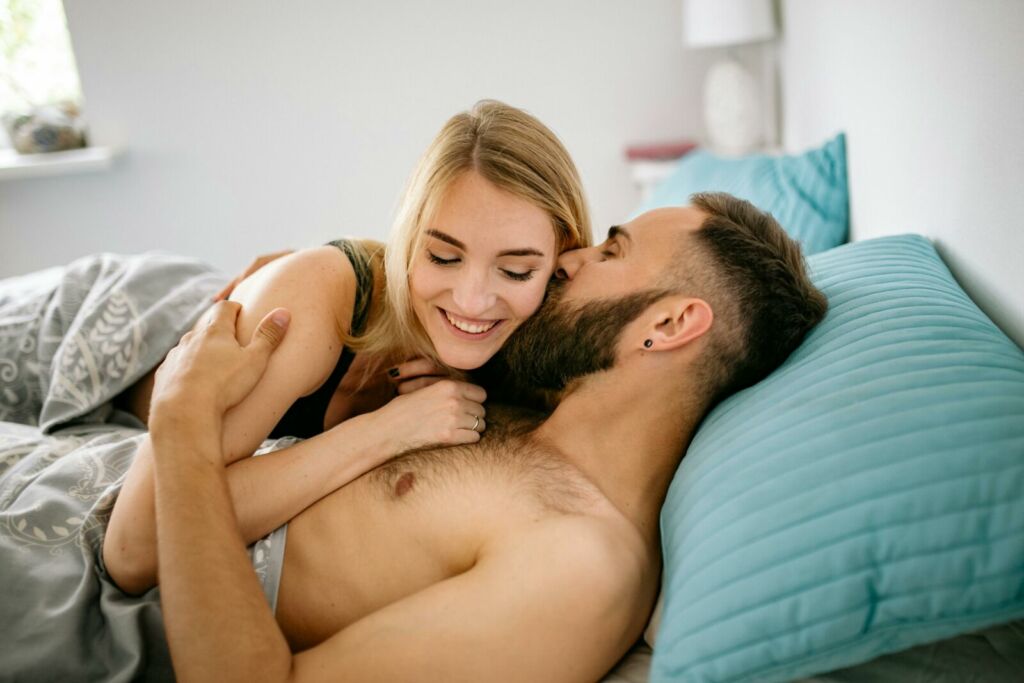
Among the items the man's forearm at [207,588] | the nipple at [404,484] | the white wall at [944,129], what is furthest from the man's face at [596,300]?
the man's forearm at [207,588]

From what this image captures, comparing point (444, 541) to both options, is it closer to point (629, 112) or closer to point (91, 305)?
point (91, 305)

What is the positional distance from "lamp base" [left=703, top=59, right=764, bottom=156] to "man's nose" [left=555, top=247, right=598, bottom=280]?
1972 mm

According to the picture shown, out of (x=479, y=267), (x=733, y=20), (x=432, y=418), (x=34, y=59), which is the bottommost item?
(x=432, y=418)

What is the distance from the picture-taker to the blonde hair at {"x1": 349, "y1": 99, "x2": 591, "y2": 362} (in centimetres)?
130

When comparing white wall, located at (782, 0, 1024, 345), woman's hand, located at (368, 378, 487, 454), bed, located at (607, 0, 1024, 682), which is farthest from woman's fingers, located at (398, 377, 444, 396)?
white wall, located at (782, 0, 1024, 345)

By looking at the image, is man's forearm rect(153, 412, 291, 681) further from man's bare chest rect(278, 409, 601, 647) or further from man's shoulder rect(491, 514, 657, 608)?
man's shoulder rect(491, 514, 657, 608)

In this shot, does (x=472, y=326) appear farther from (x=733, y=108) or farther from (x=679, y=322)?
(x=733, y=108)

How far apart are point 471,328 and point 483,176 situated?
24 centimetres

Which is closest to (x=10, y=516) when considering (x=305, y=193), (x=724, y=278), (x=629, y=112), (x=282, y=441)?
(x=282, y=441)

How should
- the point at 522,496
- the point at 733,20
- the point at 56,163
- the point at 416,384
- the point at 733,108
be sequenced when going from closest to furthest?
the point at 522,496, the point at 416,384, the point at 733,20, the point at 733,108, the point at 56,163

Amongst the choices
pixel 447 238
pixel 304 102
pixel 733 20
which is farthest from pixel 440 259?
pixel 304 102

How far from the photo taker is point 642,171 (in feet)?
10.7

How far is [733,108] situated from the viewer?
10.1ft

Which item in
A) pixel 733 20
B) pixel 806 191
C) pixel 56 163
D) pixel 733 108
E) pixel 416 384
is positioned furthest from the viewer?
pixel 56 163
